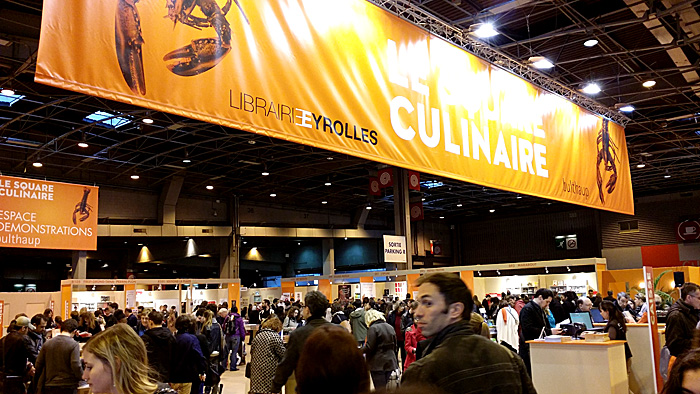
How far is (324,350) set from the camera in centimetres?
132

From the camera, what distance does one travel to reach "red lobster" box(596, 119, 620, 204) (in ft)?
25.7

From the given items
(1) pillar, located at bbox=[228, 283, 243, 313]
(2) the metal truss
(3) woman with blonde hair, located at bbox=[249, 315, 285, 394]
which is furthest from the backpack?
(1) pillar, located at bbox=[228, 283, 243, 313]

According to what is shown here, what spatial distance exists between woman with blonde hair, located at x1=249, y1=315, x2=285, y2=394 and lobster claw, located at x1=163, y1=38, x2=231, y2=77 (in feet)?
8.80

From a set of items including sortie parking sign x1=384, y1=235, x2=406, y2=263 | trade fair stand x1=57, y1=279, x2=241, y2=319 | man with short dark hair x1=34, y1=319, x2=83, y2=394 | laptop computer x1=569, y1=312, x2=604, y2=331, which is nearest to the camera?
man with short dark hair x1=34, y1=319, x2=83, y2=394

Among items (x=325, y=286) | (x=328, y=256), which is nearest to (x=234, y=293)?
(x=325, y=286)

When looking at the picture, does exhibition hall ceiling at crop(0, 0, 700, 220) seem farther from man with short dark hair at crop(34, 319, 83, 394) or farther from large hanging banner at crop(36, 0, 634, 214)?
man with short dark hair at crop(34, 319, 83, 394)

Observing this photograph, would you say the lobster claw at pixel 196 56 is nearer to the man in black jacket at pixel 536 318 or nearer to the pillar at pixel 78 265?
the man in black jacket at pixel 536 318

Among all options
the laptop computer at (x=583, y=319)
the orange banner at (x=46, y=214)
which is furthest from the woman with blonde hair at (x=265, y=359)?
the orange banner at (x=46, y=214)

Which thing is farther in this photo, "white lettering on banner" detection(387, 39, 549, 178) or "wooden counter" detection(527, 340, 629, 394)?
"wooden counter" detection(527, 340, 629, 394)

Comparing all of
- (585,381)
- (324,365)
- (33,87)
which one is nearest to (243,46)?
(324,365)

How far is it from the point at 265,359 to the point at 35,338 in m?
3.90

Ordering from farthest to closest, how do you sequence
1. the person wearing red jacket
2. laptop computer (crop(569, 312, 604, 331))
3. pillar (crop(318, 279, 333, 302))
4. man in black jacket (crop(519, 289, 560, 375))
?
pillar (crop(318, 279, 333, 302)) → laptop computer (crop(569, 312, 604, 331)) → man in black jacket (crop(519, 289, 560, 375)) → the person wearing red jacket

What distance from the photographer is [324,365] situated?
1.29 m

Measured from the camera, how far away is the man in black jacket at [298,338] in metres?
3.85
